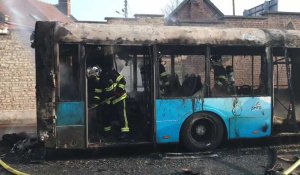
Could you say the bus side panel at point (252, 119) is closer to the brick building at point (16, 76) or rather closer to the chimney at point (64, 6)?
the brick building at point (16, 76)

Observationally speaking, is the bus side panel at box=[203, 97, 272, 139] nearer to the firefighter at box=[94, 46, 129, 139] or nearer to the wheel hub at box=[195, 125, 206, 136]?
the wheel hub at box=[195, 125, 206, 136]

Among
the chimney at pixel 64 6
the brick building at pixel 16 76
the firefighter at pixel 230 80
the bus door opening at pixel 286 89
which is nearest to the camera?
the firefighter at pixel 230 80

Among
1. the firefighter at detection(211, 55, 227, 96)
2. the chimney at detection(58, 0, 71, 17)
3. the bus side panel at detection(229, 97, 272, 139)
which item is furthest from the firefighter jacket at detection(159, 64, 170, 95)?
the chimney at detection(58, 0, 71, 17)

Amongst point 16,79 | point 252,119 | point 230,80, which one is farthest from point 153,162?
point 16,79

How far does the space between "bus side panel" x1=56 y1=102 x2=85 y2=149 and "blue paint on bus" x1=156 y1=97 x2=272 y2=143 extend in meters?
1.46

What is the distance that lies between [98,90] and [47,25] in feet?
5.04

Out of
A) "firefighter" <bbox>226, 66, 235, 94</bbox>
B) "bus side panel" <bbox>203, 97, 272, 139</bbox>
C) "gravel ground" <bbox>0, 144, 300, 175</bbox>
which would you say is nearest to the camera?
"gravel ground" <bbox>0, 144, 300, 175</bbox>

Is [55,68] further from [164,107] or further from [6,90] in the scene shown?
[6,90]

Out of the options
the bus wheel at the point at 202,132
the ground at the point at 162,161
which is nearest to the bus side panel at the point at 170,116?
the bus wheel at the point at 202,132

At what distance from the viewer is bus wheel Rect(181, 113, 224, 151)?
829cm

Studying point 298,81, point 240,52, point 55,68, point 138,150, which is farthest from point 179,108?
point 298,81

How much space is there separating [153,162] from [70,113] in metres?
1.76

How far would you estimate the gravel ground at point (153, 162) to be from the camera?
6.97 m

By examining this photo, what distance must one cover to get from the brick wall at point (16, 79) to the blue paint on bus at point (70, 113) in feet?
26.5
